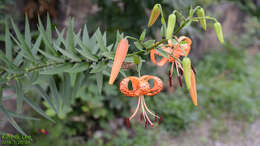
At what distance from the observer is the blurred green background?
1.98m

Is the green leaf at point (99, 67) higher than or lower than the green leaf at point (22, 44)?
lower

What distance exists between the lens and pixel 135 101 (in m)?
2.03

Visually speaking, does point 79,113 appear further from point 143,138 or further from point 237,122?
point 237,122

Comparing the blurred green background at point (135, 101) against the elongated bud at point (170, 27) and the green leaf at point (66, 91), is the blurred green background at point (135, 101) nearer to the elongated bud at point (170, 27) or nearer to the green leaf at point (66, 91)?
the green leaf at point (66, 91)

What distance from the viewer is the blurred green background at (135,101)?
6.50ft

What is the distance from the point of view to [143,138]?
2.54 metres

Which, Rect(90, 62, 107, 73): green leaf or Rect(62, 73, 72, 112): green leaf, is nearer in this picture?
Rect(90, 62, 107, 73): green leaf

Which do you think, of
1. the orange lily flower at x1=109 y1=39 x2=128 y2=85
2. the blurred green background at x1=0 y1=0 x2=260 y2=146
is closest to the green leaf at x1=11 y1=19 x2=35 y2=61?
the orange lily flower at x1=109 y1=39 x2=128 y2=85

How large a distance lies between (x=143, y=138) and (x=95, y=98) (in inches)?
27.3

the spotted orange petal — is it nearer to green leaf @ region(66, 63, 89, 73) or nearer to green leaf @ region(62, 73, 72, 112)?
green leaf @ region(66, 63, 89, 73)

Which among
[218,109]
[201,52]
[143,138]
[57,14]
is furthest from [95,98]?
[201,52]

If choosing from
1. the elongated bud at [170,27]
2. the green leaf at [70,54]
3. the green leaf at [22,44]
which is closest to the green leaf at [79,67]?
the green leaf at [70,54]

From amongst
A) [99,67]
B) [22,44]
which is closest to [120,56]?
[99,67]

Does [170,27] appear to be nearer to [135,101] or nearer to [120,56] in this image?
[120,56]
